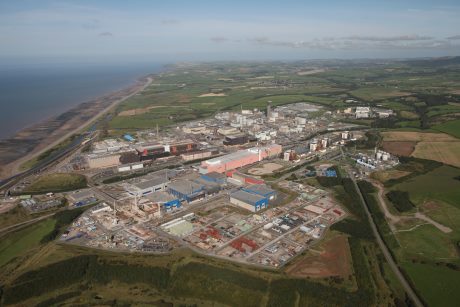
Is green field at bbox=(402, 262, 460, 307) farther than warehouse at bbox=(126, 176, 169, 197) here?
No

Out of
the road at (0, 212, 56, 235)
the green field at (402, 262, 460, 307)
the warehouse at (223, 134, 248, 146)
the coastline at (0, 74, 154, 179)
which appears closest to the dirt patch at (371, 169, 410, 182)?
the green field at (402, 262, 460, 307)

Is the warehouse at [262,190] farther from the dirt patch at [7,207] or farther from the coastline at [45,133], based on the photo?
the coastline at [45,133]

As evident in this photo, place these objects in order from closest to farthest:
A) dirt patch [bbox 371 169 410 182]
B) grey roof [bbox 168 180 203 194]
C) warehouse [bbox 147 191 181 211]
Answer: warehouse [bbox 147 191 181 211]
grey roof [bbox 168 180 203 194]
dirt patch [bbox 371 169 410 182]

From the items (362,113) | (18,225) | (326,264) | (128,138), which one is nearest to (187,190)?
(18,225)

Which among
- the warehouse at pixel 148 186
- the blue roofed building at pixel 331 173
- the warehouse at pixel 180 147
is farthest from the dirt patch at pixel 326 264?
the warehouse at pixel 180 147

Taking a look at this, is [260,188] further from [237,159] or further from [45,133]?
[45,133]

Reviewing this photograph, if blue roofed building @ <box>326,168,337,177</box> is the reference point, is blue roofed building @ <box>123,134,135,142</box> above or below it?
above

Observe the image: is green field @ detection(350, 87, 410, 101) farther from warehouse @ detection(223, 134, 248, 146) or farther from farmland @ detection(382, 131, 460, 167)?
warehouse @ detection(223, 134, 248, 146)
